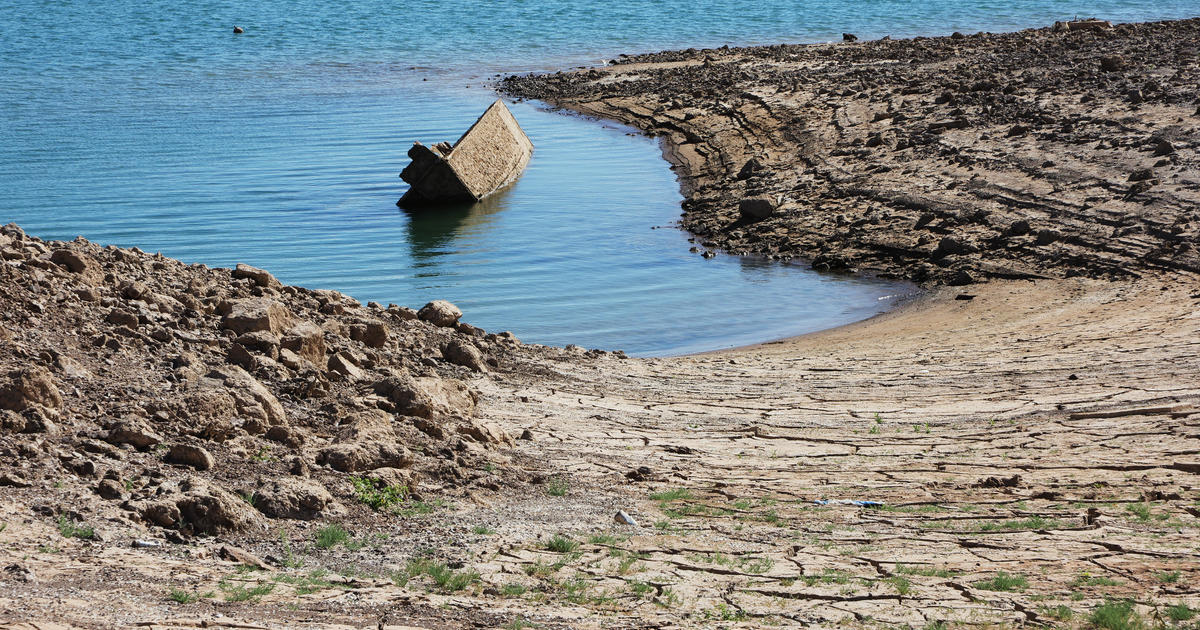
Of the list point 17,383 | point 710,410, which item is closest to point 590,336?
point 710,410

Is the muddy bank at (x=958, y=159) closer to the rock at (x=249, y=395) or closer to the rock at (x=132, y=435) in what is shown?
→ the rock at (x=249, y=395)

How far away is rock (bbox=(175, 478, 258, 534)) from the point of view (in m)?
5.95

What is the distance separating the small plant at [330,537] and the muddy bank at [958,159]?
10787mm

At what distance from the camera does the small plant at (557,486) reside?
24.1ft

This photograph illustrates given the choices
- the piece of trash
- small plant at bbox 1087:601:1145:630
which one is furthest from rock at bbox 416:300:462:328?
the piece of trash

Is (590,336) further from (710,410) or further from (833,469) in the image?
(833,469)

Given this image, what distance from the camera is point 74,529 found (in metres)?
5.57

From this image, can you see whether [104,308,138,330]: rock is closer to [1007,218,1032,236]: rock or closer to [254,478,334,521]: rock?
[254,478,334,521]: rock

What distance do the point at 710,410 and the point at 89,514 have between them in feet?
17.1

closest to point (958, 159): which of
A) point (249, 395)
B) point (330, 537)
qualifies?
point (249, 395)

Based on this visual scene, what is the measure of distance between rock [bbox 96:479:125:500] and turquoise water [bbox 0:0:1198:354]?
7.92 m

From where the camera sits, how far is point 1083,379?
387 inches

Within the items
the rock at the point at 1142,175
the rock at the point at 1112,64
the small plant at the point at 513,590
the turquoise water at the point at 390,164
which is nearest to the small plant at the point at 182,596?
the small plant at the point at 513,590

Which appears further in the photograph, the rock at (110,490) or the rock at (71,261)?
the rock at (71,261)
